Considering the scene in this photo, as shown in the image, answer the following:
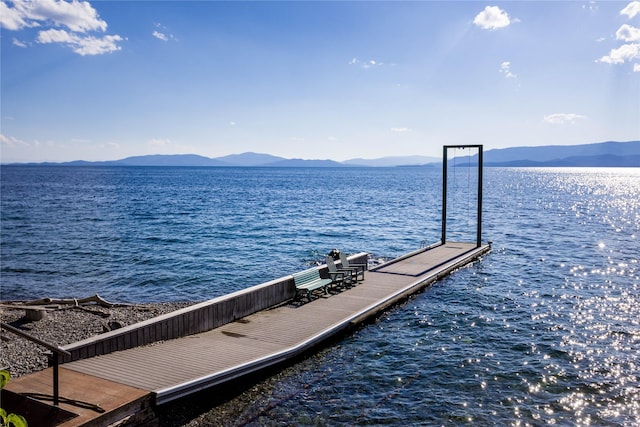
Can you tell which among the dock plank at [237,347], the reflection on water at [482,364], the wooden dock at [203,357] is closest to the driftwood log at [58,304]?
the dock plank at [237,347]

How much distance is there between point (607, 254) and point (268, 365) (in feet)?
81.0

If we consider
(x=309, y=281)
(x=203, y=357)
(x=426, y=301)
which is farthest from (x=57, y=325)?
(x=426, y=301)

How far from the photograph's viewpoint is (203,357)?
10.3 m

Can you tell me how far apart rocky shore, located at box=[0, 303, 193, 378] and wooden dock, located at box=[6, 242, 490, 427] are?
7.66 ft

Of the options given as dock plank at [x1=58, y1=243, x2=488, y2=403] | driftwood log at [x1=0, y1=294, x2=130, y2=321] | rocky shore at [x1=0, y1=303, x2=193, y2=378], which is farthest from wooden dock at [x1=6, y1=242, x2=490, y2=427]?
driftwood log at [x1=0, y1=294, x2=130, y2=321]

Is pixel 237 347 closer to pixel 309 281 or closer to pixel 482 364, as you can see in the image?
pixel 309 281

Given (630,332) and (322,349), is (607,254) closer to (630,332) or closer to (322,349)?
(630,332)

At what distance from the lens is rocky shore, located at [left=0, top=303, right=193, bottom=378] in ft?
37.3

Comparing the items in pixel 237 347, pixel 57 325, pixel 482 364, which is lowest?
pixel 482 364

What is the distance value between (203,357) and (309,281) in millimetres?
5863

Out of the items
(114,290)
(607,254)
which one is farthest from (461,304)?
(607,254)

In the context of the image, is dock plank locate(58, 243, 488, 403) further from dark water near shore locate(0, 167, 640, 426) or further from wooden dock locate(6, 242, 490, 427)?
dark water near shore locate(0, 167, 640, 426)

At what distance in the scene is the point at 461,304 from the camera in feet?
55.6

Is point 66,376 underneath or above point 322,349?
above
